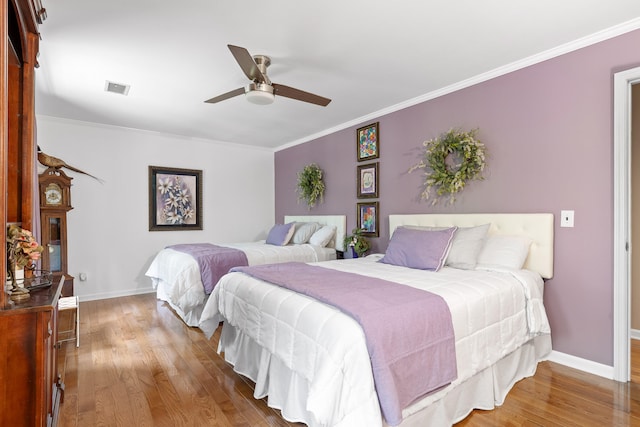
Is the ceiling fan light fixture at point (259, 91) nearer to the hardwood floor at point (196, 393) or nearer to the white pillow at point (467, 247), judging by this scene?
the white pillow at point (467, 247)

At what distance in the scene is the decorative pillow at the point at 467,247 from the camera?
8.82ft

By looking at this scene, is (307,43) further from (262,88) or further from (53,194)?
(53,194)

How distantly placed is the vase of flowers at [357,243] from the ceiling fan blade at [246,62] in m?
2.24

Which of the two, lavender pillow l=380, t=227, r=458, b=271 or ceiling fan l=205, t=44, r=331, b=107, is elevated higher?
ceiling fan l=205, t=44, r=331, b=107

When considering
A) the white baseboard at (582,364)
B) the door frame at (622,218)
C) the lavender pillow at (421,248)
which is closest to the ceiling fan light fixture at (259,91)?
the lavender pillow at (421,248)

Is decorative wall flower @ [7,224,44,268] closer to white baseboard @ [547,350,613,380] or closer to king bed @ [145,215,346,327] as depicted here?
king bed @ [145,215,346,327]

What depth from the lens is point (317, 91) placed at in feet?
11.2

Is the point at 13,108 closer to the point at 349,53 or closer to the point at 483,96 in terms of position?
the point at 349,53

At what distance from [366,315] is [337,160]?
11.4 ft

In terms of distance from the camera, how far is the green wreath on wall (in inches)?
120

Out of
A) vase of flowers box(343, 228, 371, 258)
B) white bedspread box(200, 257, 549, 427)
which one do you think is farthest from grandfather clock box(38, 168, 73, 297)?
vase of flowers box(343, 228, 371, 258)

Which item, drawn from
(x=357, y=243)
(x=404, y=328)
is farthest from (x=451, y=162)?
(x=404, y=328)

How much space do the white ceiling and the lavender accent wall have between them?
0.16 meters

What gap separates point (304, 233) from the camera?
4812 mm
